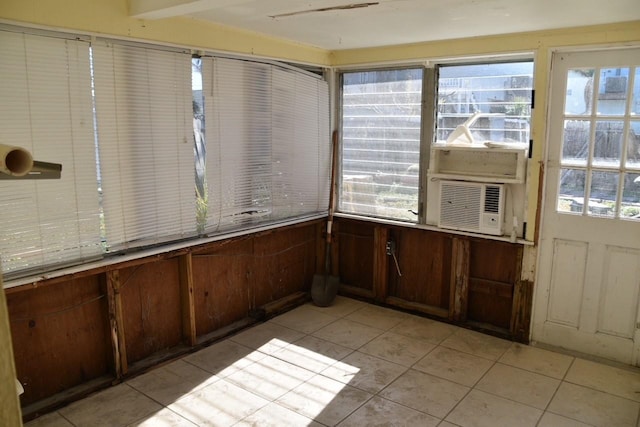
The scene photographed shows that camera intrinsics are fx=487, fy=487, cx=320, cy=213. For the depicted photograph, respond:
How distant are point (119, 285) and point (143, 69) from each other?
4.58ft

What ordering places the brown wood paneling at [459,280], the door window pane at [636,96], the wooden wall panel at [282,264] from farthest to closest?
the wooden wall panel at [282,264]
the brown wood paneling at [459,280]
the door window pane at [636,96]

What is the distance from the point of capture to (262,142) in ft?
13.1

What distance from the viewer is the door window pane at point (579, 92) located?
3.37m

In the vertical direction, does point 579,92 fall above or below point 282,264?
above

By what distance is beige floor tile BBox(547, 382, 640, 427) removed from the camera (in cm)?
285

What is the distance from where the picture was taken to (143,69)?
3092 mm

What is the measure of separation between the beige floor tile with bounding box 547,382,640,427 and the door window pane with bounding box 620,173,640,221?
47.4 inches

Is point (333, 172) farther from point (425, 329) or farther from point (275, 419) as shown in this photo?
point (275, 419)

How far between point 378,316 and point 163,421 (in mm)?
2132

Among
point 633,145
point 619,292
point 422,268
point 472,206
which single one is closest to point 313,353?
point 422,268

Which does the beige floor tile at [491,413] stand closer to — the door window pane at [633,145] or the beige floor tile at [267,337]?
the beige floor tile at [267,337]

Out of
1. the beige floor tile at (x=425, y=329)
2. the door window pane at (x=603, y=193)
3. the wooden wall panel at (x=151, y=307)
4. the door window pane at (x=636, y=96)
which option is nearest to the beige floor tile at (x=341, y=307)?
the beige floor tile at (x=425, y=329)

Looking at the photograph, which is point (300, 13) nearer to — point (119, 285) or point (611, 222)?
point (119, 285)

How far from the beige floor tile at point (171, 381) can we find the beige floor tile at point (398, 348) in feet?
3.97
